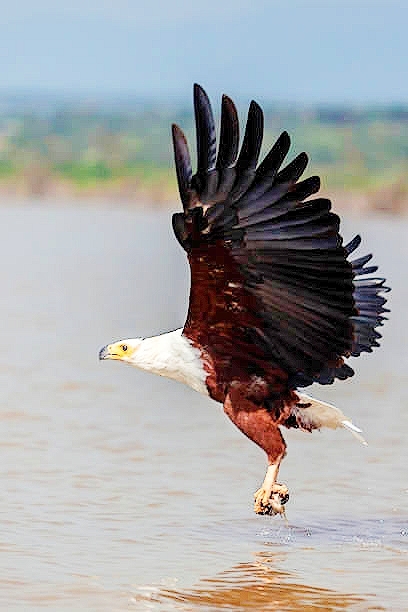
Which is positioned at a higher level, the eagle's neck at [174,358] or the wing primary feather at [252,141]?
the wing primary feather at [252,141]

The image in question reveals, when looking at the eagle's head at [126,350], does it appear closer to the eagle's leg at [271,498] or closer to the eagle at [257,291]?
the eagle at [257,291]

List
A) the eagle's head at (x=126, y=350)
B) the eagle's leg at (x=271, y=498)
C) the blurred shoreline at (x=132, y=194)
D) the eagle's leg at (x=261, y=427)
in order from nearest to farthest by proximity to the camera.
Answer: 1. the eagle's leg at (x=271, y=498)
2. the eagle's leg at (x=261, y=427)
3. the eagle's head at (x=126, y=350)
4. the blurred shoreline at (x=132, y=194)

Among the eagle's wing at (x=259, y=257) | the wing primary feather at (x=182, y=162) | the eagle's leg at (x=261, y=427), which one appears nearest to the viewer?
the wing primary feather at (x=182, y=162)

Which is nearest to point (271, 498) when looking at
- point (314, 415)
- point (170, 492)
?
point (314, 415)

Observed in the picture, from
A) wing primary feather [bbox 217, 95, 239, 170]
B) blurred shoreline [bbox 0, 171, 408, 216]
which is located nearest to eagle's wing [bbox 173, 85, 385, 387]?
wing primary feather [bbox 217, 95, 239, 170]

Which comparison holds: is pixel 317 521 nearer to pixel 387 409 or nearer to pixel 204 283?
pixel 204 283

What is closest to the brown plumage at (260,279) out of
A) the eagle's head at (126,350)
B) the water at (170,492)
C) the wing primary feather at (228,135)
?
the wing primary feather at (228,135)

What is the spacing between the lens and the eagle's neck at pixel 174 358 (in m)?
8.52

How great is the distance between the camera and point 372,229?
28.1m

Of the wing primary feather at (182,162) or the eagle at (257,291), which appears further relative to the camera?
the eagle at (257,291)

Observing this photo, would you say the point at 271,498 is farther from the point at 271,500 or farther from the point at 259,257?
the point at 259,257

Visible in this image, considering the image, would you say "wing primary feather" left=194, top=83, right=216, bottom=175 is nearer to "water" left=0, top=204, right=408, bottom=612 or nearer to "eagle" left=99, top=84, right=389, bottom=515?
"eagle" left=99, top=84, right=389, bottom=515

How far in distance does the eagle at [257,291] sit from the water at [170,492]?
0.50 metres

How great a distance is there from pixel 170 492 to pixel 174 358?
151cm
